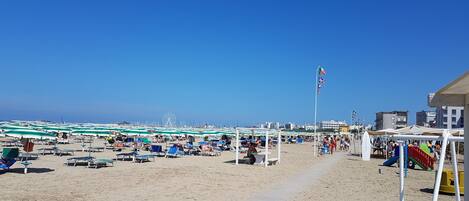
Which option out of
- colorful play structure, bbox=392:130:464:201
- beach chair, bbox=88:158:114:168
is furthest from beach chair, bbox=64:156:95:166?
colorful play structure, bbox=392:130:464:201

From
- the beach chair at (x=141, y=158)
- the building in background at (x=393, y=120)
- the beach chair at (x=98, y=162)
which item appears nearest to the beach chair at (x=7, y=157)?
the beach chair at (x=98, y=162)

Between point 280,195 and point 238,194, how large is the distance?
38.2 inches

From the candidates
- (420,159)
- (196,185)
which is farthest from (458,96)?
(420,159)

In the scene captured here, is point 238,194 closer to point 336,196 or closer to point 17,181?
point 336,196

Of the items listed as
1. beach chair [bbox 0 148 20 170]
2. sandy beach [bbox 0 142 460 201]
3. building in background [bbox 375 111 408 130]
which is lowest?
sandy beach [bbox 0 142 460 201]

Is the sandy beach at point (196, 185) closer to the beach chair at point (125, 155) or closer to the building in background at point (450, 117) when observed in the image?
the beach chair at point (125, 155)

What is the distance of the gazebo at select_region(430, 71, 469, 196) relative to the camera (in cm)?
294

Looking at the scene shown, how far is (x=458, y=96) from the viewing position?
3.29 metres

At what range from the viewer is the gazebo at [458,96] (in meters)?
2.94

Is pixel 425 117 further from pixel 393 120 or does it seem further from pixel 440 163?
pixel 440 163

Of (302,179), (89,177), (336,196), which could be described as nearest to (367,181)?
(302,179)

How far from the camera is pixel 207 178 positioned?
45.5ft

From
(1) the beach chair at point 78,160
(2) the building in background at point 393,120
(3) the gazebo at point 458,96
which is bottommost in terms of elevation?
(1) the beach chair at point 78,160

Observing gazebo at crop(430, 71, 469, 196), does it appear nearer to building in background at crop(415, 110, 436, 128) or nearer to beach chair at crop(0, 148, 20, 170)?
beach chair at crop(0, 148, 20, 170)
